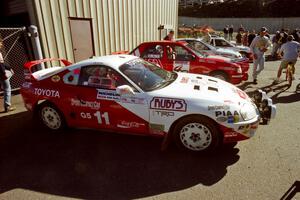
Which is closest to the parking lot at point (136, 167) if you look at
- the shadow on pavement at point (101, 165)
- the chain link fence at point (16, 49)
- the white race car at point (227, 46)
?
the shadow on pavement at point (101, 165)

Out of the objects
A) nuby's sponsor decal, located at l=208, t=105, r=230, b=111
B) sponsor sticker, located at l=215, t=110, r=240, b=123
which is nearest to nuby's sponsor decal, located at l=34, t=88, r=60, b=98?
nuby's sponsor decal, located at l=208, t=105, r=230, b=111

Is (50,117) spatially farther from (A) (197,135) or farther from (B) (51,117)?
(A) (197,135)

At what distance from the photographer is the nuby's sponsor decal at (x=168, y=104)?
12.0 feet

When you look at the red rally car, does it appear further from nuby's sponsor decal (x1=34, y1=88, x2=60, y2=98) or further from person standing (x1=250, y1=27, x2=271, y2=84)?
nuby's sponsor decal (x1=34, y1=88, x2=60, y2=98)

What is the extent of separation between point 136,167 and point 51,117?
2130 mm

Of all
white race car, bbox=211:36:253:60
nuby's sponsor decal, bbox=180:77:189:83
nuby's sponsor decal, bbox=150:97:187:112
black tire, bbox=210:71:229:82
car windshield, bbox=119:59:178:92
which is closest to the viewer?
nuby's sponsor decal, bbox=150:97:187:112

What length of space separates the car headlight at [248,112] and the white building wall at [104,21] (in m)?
6.23

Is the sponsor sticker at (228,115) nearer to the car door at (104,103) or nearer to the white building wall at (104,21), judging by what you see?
the car door at (104,103)

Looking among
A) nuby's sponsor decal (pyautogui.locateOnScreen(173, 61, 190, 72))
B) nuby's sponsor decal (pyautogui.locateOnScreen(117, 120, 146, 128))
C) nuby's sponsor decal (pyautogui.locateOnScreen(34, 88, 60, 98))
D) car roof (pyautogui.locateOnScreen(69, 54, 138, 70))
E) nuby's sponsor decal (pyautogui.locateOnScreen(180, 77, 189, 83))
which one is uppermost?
car roof (pyautogui.locateOnScreen(69, 54, 138, 70))

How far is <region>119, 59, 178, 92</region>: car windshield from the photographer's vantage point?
4.07 metres

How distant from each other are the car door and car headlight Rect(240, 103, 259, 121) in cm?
146

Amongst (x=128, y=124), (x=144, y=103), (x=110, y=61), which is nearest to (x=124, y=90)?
(x=144, y=103)

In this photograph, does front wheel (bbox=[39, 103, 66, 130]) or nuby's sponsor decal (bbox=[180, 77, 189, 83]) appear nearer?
nuby's sponsor decal (bbox=[180, 77, 189, 83])

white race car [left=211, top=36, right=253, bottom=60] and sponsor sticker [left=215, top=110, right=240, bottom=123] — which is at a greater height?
sponsor sticker [left=215, top=110, right=240, bottom=123]
